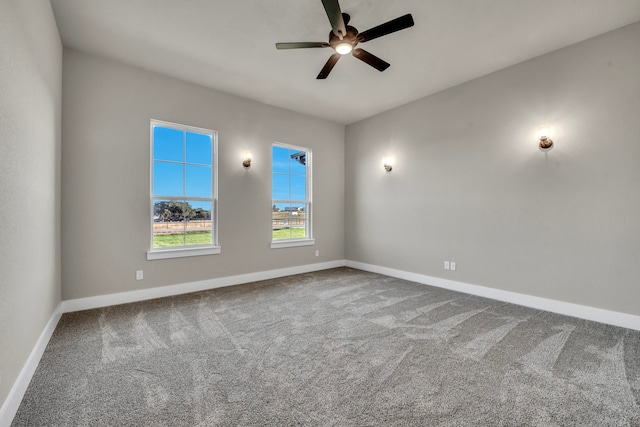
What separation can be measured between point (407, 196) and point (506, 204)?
5.04ft

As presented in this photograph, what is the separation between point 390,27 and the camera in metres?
2.35

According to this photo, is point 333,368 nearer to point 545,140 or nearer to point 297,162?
point 545,140

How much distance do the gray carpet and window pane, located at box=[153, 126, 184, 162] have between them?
204 centimetres

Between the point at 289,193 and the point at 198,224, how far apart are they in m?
1.75

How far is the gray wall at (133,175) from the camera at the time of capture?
3.31 metres

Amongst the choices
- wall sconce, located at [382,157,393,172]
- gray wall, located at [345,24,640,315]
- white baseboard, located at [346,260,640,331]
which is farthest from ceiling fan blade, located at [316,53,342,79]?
white baseboard, located at [346,260,640,331]

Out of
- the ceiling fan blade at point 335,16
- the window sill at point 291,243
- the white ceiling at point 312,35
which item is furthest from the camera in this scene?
the window sill at point 291,243

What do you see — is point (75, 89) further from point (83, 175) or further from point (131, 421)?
point (131, 421)

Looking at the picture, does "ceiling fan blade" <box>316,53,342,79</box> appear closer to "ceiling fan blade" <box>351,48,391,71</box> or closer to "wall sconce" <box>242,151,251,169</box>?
"ceiling fan blade" <box>351,48,391,71</box>

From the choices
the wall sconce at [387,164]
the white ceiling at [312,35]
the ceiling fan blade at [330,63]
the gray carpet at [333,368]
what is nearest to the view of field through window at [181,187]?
the white ceiling at [312,35]

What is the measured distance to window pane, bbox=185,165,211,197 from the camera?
13.7ft

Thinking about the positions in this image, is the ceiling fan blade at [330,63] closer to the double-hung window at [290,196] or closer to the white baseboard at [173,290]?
the double-hung window at [290,196]

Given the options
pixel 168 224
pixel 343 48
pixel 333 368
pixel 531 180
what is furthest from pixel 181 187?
pixel 531 180

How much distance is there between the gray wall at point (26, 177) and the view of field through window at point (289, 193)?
296 centimetres
